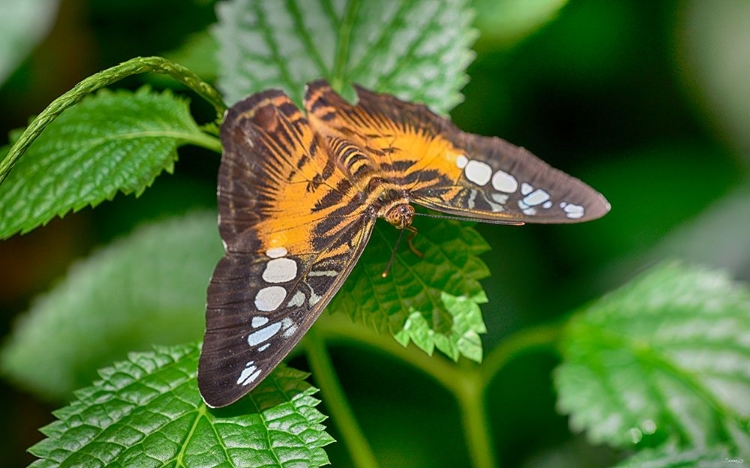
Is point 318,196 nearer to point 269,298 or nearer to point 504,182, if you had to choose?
point 269,298

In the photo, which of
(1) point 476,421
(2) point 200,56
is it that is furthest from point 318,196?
(2) point 200,56

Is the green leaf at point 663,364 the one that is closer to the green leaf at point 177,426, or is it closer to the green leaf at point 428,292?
the green leaf at point 428,292

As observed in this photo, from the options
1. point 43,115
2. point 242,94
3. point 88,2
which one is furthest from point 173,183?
point 43,115

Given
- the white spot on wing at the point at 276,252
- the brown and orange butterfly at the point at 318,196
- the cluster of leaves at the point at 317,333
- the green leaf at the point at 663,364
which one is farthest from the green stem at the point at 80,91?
the green leaf at the point at 663,364

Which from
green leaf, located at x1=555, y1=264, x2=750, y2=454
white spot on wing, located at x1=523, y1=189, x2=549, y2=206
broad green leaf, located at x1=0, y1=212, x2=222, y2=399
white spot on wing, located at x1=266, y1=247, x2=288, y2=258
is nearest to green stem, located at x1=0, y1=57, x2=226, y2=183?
white spot on wing, located at x1=266, y1=247, x2=288, y2=258

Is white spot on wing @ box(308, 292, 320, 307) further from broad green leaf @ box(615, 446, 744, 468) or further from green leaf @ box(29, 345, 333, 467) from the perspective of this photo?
broad green leaf @ box(615, 446, 744, 468)

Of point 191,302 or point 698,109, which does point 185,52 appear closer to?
point 191,302
